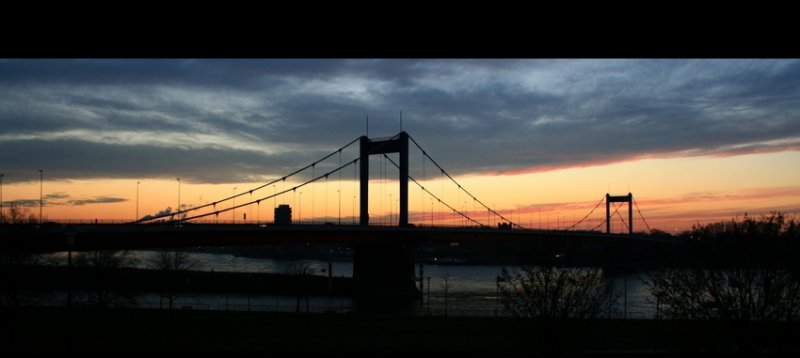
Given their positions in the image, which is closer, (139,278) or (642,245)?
(139,278)

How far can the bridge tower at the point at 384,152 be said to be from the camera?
46050 millimetres

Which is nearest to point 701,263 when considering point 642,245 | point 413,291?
point 413,291

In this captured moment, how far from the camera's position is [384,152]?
163ft

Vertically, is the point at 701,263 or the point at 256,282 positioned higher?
the point at 701,263

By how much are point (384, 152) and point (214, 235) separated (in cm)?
1977

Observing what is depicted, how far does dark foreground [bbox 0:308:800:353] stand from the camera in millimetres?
17000

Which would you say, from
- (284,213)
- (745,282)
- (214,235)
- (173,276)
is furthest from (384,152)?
(745,282)

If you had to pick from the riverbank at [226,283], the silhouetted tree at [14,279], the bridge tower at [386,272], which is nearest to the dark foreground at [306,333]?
the silhouetted tree at [14,279]

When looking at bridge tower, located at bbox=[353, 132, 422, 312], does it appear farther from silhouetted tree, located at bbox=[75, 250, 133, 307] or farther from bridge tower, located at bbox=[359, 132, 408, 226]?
silhouetted tree, located at bbox=[75, 250, 133, 307]

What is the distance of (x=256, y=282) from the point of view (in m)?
48.4
